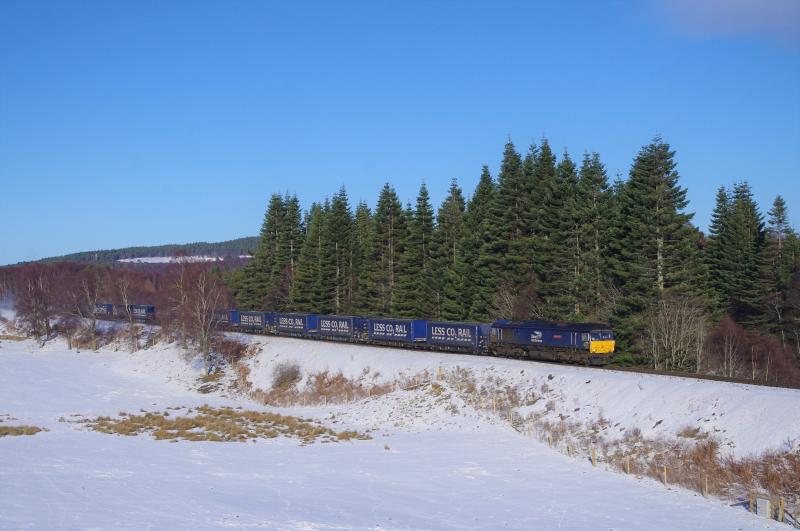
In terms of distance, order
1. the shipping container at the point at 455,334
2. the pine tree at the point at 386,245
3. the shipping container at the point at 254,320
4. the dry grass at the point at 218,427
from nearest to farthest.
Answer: the dry grass at the point at 218,427 < the shipping container at the point at 455,334 < the shipping container at the point at 254,320 < the pine tree at the point at 386,245

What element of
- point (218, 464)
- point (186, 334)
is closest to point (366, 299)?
point (186, 334)

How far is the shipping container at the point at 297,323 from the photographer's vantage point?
7031 cm

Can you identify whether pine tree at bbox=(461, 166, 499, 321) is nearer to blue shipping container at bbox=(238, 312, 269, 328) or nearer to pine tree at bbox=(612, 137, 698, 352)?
pine tree at bbox=(612, 137, 698, 352)

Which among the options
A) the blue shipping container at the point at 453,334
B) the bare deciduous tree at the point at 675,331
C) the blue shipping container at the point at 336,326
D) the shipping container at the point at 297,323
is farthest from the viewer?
the shipping container at the point at 297,323

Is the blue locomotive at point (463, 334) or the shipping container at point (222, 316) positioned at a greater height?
the shipping container at point (222, 316)

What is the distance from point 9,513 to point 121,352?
72.1 m

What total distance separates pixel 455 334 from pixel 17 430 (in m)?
32.1

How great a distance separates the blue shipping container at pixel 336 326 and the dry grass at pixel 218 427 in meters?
19.1

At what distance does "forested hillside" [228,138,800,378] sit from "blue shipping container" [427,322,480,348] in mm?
7851

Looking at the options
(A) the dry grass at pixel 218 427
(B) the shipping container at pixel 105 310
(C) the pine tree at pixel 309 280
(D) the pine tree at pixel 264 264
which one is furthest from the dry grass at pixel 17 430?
(B) the shipping container at pixel 105 310

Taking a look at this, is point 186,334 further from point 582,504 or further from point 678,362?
point 582,504

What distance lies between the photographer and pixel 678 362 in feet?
156

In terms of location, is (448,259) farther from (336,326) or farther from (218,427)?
(218,427)

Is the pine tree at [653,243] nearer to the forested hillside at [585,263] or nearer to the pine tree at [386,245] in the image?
the forested hillside at [585,263]
